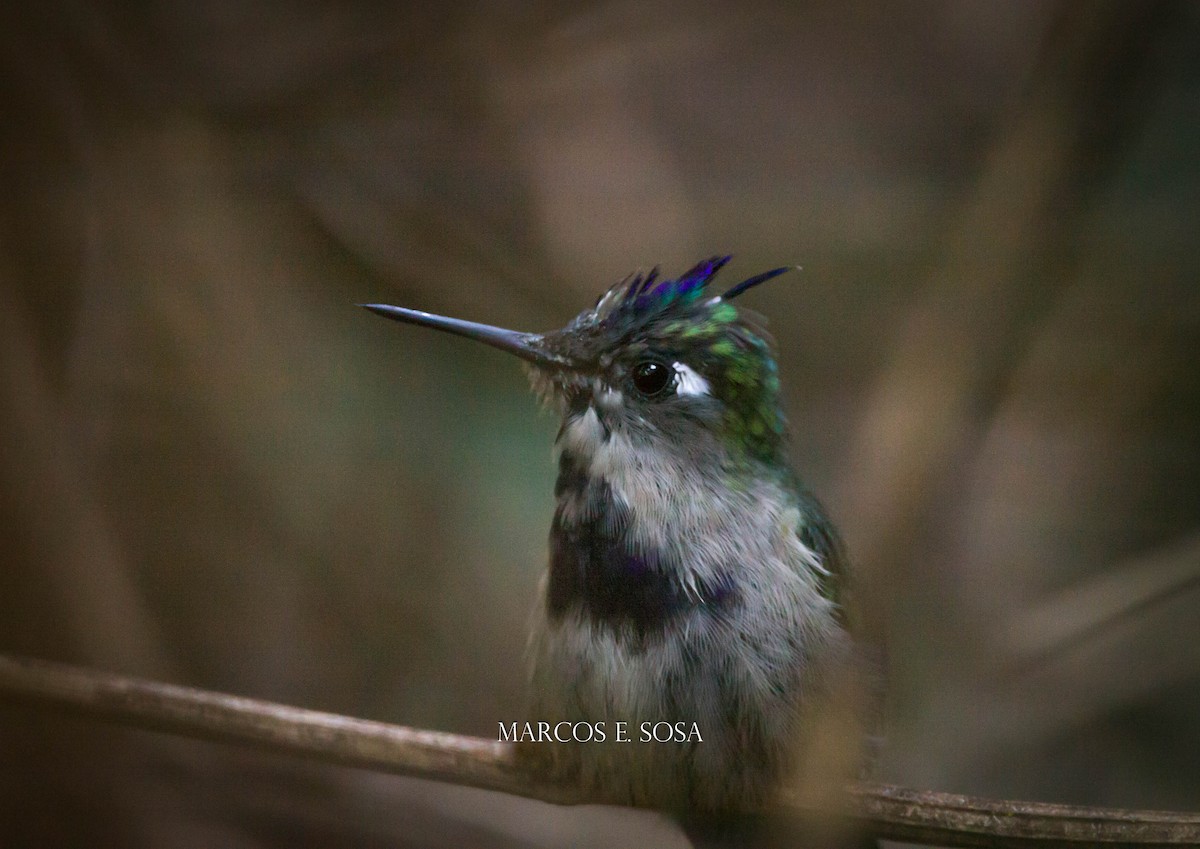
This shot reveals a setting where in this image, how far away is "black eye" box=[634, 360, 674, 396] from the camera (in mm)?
1461

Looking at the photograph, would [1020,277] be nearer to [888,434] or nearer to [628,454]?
[888,434]

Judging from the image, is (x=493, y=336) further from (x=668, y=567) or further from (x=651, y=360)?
(x=668, y=567)

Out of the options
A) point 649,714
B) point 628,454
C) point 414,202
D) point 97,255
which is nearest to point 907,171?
point 628,454

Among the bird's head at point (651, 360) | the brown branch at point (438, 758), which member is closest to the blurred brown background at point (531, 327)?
the brown branch at point (438, 758)

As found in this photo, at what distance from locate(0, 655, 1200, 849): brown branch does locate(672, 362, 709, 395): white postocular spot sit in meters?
0.62

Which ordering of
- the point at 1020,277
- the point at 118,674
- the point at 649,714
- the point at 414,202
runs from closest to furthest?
the point at 649,714 < the point at 118,674 < the point at 1020,277 < the point at 414,202

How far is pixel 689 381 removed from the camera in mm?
1486

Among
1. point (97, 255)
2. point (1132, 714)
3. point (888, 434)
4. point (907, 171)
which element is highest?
point (907, 171)

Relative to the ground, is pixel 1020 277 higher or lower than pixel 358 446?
higher

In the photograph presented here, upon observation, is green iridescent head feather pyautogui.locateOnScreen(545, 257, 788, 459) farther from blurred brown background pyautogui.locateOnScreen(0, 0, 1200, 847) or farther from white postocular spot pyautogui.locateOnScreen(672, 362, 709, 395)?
blurred brown background pyautogui.locateOnScreen(0, 0, 1200, 847)

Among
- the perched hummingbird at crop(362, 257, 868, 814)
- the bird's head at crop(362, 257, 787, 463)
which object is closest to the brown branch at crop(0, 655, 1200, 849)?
the perched hummingbird at crop(362, 257, 868, 814)

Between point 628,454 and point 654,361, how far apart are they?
5.8 inches

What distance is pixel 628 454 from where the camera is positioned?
4.77 feet

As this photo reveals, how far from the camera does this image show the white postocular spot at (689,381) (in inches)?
58.1
